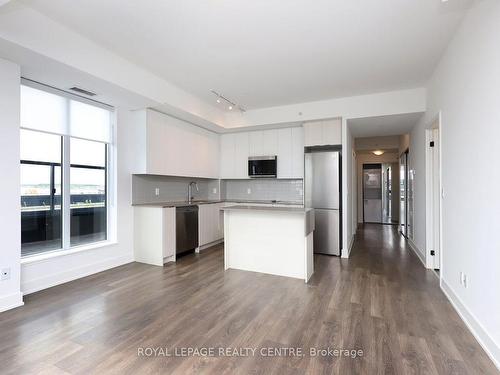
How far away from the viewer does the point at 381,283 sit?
347 centimetres

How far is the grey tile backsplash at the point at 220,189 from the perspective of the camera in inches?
194

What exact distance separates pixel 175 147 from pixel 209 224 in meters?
1.68

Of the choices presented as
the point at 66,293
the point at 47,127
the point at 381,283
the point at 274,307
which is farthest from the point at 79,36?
the point at 381,283

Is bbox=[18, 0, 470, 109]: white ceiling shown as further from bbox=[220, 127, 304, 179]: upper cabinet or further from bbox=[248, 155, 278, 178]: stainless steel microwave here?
bbox=[248, 155, 278, 178]: stainless steel microwave

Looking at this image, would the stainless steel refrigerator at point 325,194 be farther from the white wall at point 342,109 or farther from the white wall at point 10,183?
the white wall at point 10,183

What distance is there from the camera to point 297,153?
5.63 m

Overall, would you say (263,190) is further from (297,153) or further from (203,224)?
(203,224)

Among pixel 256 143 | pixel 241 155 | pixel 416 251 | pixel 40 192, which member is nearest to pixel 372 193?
pixel 416 251

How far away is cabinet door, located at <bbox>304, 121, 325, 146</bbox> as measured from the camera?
514cm

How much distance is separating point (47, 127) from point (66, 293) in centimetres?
206

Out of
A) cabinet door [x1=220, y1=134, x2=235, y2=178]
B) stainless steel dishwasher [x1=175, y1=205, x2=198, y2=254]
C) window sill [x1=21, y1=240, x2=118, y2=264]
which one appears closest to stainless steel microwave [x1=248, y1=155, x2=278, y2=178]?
cabinet door [x1=220, y1=134, x2=235, y2=178]

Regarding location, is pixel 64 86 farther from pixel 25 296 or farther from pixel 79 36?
pixel 25 296

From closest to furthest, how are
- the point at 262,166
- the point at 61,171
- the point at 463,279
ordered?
the point at 463,279 < the point at 61,171 < the point at 262,166

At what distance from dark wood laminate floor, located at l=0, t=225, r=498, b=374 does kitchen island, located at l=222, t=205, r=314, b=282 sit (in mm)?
192
